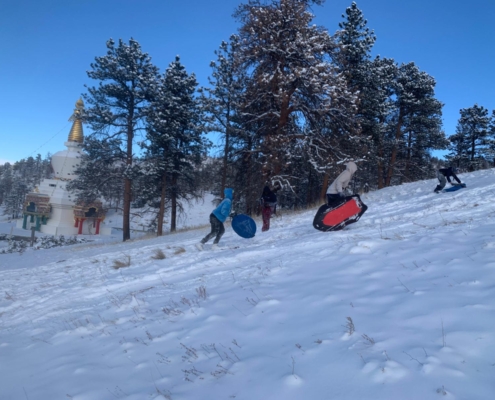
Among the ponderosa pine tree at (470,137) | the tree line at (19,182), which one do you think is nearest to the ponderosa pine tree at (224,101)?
the ponderosa pine tree at (470,137)

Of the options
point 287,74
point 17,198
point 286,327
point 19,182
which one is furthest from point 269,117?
point 19,182

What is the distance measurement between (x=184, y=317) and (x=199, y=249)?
5.44 metres

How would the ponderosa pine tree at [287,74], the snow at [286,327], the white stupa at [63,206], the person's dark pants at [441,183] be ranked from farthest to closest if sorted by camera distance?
the white stupa at [63,206] < the ponderosa pine tree at [287,74] < the person's dark pants at [441,183] < the snow at [286,327]

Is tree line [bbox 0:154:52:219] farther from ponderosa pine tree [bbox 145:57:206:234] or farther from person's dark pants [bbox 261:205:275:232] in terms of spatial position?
person's dark pants [bbox 261:205:275:232]

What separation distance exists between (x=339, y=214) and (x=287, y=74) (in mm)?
9503

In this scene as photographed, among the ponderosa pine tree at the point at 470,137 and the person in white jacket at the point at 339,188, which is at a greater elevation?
the ponderosa pine tree at the point at 470,137

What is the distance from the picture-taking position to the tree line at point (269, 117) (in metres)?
16.8

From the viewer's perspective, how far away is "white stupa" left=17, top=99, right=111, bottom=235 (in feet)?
141

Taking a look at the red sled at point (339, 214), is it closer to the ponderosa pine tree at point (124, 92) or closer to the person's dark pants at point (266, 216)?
the person's dark pants at point (266, 216)

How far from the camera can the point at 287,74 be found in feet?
55.0

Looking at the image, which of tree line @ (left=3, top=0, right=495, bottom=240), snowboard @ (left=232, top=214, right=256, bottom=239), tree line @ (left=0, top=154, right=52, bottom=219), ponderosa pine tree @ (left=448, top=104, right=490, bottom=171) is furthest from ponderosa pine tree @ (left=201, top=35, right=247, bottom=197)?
tree line @ (left=0, top=154, right=52, bottom=219)

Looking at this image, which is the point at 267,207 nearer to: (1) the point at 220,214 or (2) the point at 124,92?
(1) the point at 220,214

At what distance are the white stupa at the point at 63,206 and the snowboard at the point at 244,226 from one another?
117 feet

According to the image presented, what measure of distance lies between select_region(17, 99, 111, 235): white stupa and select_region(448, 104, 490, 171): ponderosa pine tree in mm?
38513
